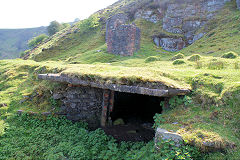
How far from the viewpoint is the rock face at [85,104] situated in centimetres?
628

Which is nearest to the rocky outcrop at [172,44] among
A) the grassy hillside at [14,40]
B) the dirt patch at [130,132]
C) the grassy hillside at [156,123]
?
the grassy hillside at [156,123]

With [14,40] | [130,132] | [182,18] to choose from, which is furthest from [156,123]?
[14,40]

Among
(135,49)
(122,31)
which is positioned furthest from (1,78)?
(135,49)

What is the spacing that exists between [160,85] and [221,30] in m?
14.6

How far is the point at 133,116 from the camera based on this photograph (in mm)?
7258

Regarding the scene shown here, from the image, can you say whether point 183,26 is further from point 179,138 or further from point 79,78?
point 179,138

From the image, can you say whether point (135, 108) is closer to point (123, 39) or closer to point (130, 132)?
point (130, 132)

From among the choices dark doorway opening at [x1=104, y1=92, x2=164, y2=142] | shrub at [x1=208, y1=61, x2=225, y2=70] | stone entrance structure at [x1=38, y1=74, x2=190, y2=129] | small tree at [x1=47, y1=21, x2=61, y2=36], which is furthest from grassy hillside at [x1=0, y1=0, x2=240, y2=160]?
small tree at [x1=47, y1=21, x2=61, y2=36]

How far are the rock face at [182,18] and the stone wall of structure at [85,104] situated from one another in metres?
14.6

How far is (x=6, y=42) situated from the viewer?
255 ft

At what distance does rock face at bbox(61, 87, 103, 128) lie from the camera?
20.6 feet

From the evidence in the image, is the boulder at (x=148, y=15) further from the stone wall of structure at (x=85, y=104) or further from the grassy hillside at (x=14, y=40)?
the grassy hillside at (x=14, y=40)

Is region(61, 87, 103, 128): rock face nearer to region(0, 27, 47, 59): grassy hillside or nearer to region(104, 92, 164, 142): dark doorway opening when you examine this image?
region(104, 92, 164, 142): dark doorway opening

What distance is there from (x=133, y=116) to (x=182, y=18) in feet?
62.0
